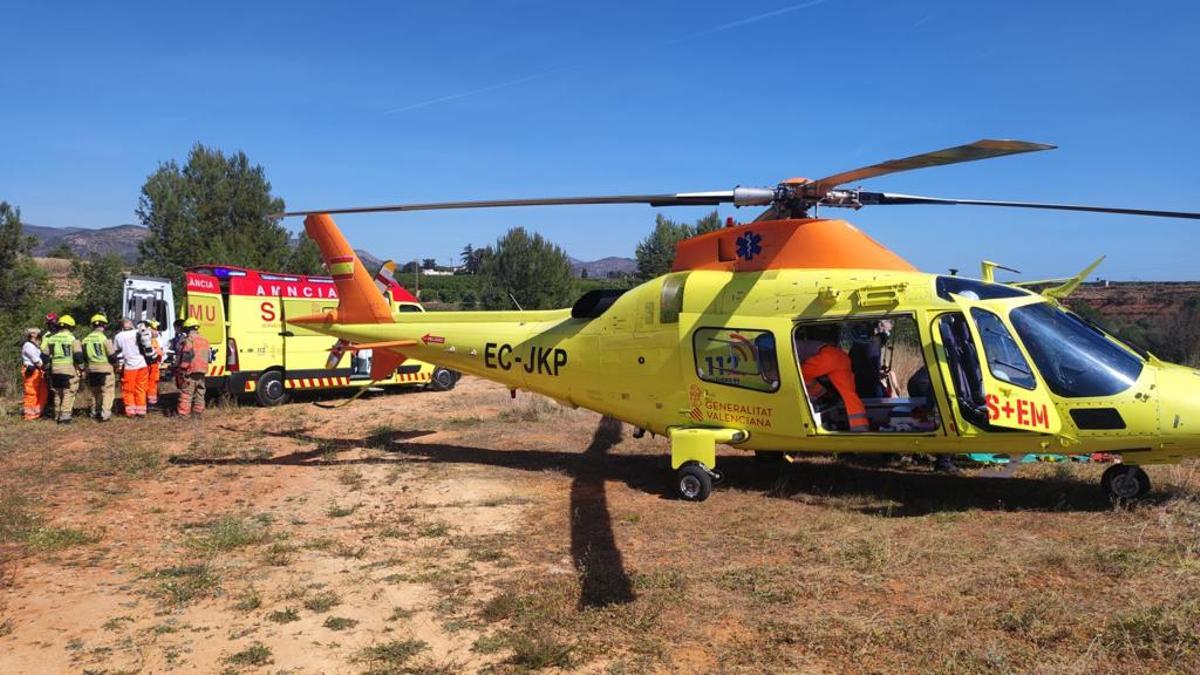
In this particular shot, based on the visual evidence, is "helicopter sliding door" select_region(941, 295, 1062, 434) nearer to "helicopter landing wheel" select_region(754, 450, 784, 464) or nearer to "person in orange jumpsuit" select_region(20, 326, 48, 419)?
"helicopter landing wheel" select_region(754, 450, 784, 464)

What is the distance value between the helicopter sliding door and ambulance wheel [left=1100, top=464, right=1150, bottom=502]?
34.9 inches

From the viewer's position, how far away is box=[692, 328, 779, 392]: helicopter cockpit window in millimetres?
7621

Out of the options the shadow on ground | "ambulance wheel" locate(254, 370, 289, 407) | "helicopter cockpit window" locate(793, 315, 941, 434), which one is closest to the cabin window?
"helicopter cockpit window" locate(793, 315, 941, 434)

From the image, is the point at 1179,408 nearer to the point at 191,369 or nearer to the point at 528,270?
the point at 191,369

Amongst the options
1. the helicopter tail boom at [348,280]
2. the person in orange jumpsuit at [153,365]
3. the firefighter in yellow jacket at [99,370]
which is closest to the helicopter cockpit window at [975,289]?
the helicopter tail boom at [348,280]

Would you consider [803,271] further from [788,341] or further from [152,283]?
[152,283]

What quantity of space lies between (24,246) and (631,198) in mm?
28100

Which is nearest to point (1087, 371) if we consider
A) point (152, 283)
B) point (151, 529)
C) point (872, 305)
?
point (872, 305)

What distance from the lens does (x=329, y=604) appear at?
16.9 ft

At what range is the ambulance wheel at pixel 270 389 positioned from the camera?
15.0 metres

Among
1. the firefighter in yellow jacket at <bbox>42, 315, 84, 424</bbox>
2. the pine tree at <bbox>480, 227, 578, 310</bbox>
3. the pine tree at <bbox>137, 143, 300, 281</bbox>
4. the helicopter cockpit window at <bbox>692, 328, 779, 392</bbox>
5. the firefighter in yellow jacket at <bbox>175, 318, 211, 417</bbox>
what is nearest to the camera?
the helicopter cockpit window at <bbox>692, 328, 779, 392</bbox>

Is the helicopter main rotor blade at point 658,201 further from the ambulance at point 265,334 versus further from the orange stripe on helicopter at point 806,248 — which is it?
the ambulance at point 265,334

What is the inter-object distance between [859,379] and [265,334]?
12.1m

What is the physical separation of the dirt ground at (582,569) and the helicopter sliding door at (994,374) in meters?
0.88
